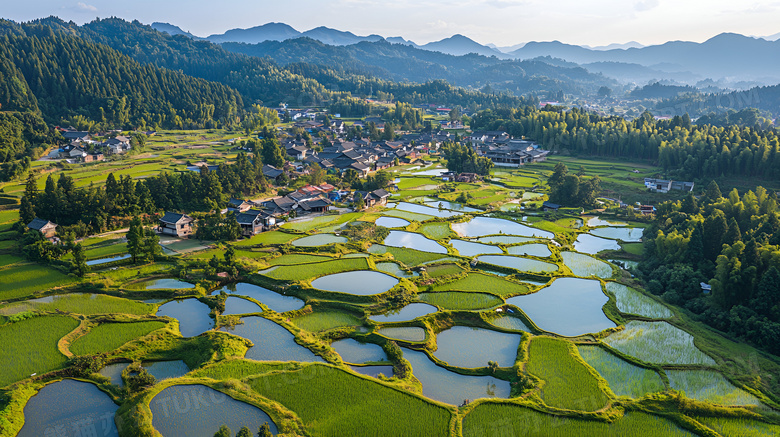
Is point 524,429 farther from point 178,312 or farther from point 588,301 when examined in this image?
point 178,312

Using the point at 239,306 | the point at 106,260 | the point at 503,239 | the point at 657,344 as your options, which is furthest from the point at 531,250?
the point at 106,260

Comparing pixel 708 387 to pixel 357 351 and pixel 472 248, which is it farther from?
pixel 472 248

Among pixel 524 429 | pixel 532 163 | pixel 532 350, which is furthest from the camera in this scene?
pixel 532 163

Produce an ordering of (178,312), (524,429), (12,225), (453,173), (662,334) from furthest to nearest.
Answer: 1. (453,173)
2. (12,225)
3. (178,312)
4. (662,334)
5. (524,429)

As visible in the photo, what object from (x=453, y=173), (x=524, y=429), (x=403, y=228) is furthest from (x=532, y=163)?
(x=524, y=429)

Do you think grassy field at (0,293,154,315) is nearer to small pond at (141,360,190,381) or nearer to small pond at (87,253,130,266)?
small pond at (87,253,130,266)

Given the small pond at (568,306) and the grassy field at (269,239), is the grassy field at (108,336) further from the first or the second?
the small pond at (568,306)
